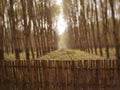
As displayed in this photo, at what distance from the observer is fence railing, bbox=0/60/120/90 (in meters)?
7.45

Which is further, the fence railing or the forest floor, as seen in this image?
the forest floor

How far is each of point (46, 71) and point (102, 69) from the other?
208 centimetres

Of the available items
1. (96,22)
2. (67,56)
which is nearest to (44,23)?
(96,22)

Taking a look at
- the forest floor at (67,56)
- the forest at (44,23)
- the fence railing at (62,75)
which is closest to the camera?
the fence railing at (62,75)

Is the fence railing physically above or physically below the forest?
below

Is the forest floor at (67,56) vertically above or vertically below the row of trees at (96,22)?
below

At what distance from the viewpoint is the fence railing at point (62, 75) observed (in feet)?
24.4

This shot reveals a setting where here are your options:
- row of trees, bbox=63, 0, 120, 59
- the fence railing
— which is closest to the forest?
row of trees, bbox=63, 0, 120, 59

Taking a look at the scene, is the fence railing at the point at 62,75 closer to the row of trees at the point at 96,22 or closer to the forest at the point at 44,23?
the forest at the point at 44,23

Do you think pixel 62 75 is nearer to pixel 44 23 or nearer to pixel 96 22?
pixel 96 22

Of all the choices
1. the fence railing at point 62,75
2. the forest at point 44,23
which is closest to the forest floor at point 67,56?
the forest at point 44,23

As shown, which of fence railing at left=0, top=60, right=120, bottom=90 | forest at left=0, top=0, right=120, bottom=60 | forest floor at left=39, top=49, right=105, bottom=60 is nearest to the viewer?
fence railing at left=0, top=60, right=120, bottom=90

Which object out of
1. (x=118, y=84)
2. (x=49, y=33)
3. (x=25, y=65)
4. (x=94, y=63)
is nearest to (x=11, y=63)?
(x=25, y=65)

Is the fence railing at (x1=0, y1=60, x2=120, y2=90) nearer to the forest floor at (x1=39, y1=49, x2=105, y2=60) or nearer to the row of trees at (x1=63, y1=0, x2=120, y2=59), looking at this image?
the forest floor at (x1=39, y1=49, x2=105, y2=60)
